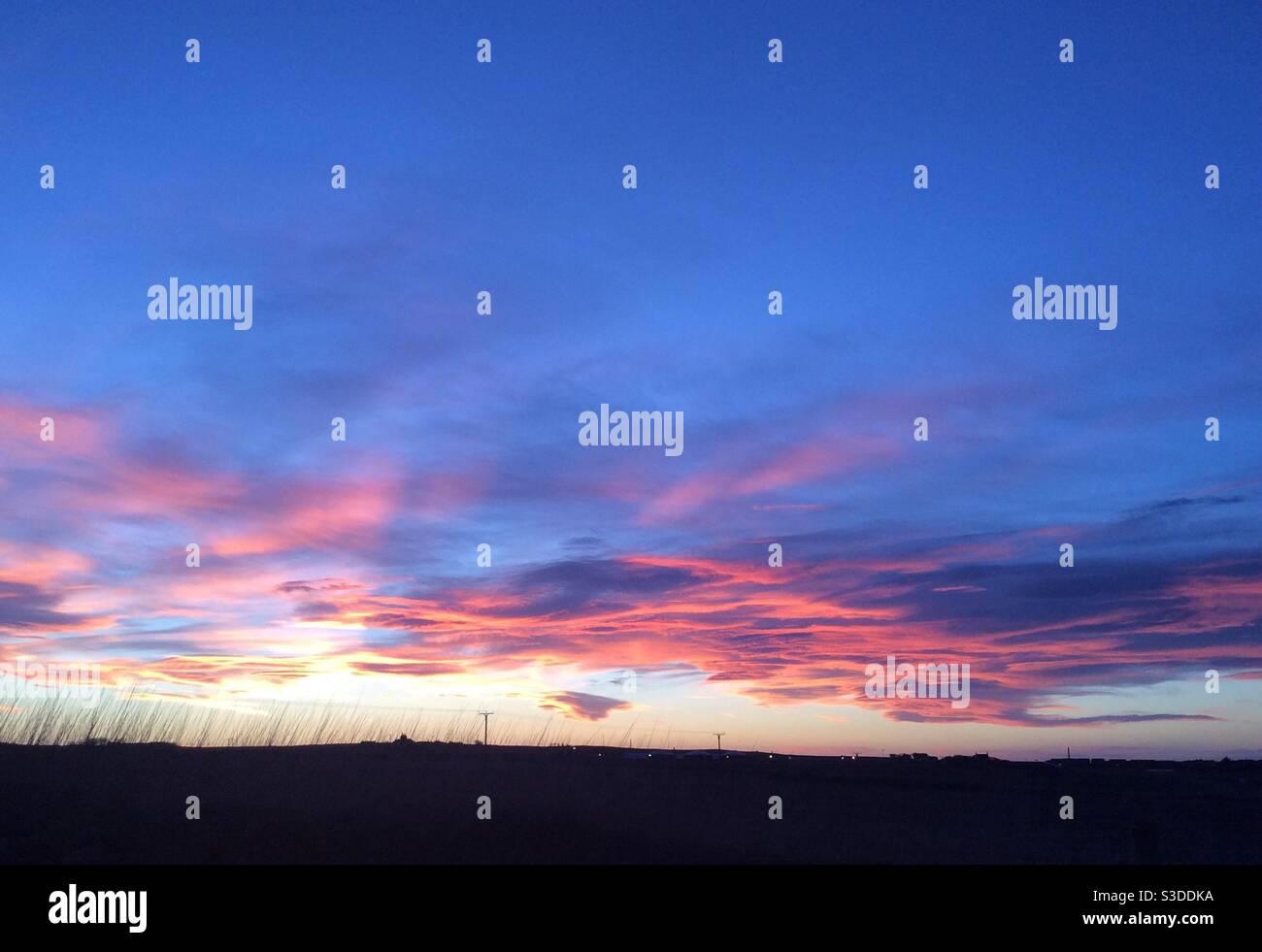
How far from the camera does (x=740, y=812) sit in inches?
1741

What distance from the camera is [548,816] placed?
113ft

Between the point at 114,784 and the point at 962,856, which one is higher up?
the point at 114,784

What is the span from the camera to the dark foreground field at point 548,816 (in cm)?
2727

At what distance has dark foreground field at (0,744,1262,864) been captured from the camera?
27266 mm
